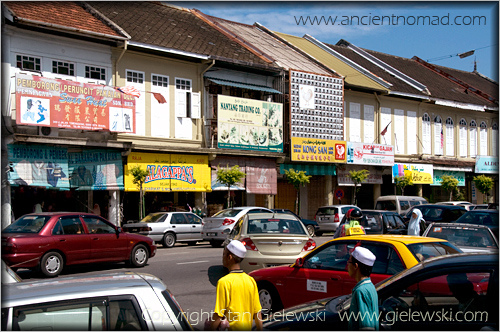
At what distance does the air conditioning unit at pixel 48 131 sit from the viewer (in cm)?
2087

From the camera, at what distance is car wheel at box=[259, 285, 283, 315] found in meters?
8.15

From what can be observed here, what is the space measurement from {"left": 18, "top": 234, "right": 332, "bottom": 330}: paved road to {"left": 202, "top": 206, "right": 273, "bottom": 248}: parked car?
154 cm

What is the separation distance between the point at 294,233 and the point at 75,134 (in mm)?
13524

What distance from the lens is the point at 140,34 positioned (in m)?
25.2

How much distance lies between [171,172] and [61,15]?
27.9ft

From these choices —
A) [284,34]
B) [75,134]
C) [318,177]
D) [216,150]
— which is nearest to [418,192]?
[318,177]

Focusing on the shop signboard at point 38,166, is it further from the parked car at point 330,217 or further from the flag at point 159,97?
the parked car at point 330,217

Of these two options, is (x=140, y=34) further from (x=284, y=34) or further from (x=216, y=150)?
(x=284, y=34)

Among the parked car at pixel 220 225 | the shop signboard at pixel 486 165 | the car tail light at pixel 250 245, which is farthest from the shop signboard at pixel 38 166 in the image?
the shop signboard at pixel 486 165

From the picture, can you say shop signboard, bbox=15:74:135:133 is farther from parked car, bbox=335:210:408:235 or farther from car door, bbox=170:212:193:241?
parked car, bbox=335:210:408:235

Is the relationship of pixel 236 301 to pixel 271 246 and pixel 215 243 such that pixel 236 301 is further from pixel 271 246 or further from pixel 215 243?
pixel 215 243

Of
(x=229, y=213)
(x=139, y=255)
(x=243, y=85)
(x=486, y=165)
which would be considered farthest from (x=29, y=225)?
(x=486, y=165)

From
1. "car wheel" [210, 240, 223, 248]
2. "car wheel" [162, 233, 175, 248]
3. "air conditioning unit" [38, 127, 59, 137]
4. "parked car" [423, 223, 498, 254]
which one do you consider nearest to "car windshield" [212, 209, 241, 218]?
"car wheel" [210, 240, 223, 248]

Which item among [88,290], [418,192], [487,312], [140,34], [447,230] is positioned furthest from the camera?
[418,192]
